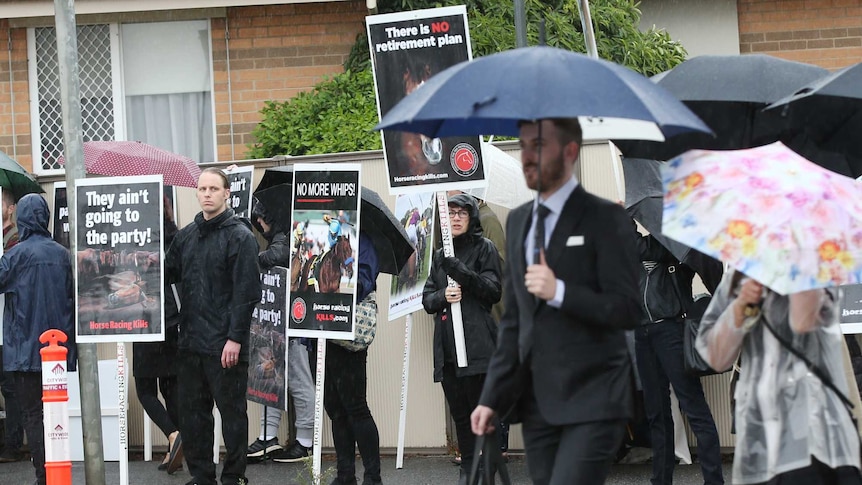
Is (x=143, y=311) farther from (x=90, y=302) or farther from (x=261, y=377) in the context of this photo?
(x=261, y=377)

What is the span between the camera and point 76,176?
917cm

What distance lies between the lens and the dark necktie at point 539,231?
4879 millimetres

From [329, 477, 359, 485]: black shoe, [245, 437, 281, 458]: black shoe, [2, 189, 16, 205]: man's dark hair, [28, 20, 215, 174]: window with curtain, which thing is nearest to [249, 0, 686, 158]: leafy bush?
[28, 20, 215, 174]: window with curtain

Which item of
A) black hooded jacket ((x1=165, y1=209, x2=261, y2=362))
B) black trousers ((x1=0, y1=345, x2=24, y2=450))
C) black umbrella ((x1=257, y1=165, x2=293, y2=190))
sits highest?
black umbrella ((x1=257, y1=165, x2=293, y2=190))

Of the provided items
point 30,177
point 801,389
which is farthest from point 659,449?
point 30,177

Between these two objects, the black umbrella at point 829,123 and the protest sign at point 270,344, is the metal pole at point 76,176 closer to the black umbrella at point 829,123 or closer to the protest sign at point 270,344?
the protest sign at point 270,344

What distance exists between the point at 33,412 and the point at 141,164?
237cm

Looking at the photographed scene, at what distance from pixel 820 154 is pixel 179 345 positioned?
14.4 feet

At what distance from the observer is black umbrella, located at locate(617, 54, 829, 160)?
6.82m

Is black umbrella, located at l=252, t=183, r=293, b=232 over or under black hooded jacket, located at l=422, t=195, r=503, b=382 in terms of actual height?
over

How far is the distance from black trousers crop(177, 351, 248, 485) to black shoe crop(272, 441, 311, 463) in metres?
1.72

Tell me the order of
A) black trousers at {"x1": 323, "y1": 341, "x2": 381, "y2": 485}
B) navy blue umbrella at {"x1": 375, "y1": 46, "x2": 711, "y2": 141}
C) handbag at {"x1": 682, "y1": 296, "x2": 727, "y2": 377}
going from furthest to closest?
black trousers at {"x1": 323, "y1": 341, "x2": 381, "y2": 485}
handbag at {"x1": 682, "y1": 296, "x2": 727, "y2": 377}
navy blue umbrella at {"x1": 375, "y1": 46, "x2": 711, "y2": 141}

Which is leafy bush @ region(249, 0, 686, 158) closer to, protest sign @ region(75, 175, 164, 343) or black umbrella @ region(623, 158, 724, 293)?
protest sign @ region(75, 175, 164, 343)

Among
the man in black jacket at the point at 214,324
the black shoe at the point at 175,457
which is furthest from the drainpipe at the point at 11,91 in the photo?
the man in black jacket at the point at 214,324
